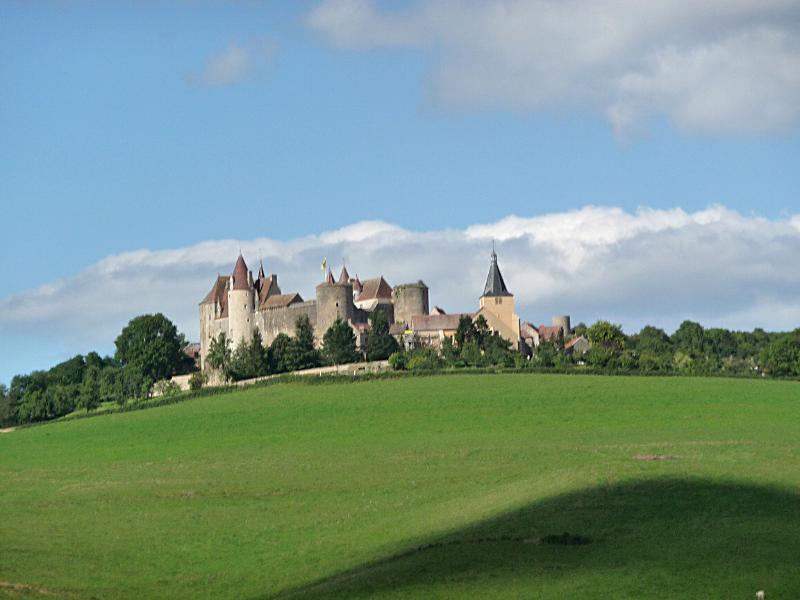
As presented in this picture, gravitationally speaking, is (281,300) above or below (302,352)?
above

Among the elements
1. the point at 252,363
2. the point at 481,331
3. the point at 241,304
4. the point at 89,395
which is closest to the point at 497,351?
the point at 481,331

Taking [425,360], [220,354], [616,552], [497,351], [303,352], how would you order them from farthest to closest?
[220,354] < [303,352] < [497,351] < [425,360] < [616,552]

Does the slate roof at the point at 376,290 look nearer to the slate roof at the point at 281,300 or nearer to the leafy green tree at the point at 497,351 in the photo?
the slate roof at the point at 281,300

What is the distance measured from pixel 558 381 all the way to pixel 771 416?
16.6 m

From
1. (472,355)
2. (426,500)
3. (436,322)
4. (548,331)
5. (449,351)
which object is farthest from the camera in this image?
(548,331)

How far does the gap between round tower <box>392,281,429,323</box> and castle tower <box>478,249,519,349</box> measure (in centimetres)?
510

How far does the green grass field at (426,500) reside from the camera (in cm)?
Answer: 2519

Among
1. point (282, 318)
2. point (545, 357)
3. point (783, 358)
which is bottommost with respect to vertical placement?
point (783, 358)

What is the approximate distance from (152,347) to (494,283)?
30.1m

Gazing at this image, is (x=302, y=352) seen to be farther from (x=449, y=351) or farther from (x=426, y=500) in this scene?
(x=426, y=500)

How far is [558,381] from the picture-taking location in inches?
2987

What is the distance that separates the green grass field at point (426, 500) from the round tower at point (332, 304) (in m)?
39.7

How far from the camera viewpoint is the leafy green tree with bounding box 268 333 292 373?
99.2 metres

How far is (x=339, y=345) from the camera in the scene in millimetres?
101250
